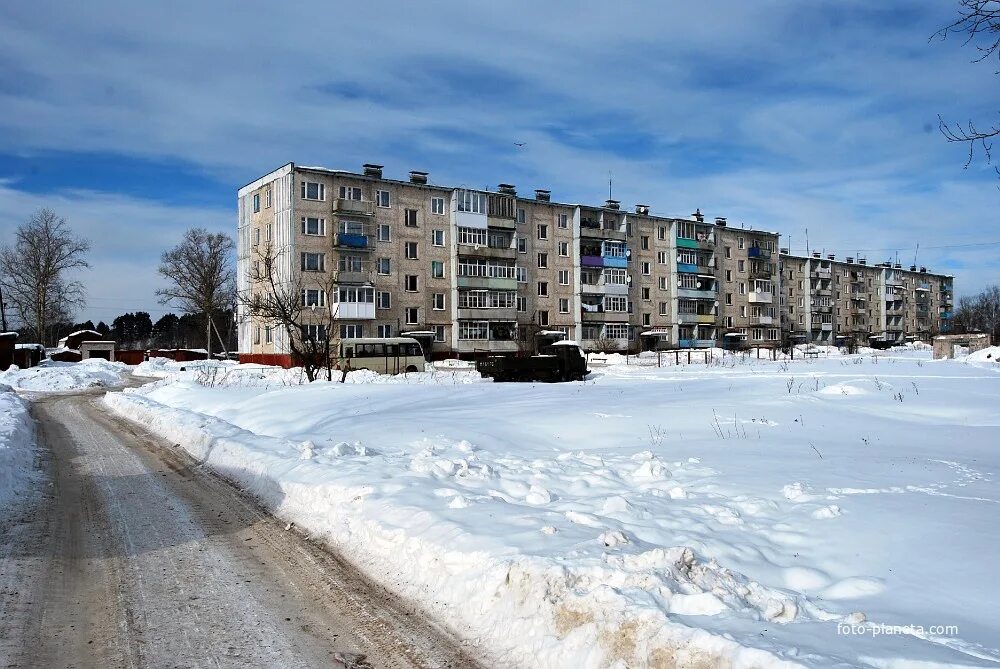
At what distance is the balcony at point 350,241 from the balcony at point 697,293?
36236 millimetres

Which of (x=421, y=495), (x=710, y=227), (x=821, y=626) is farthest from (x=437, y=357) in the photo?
(x=821, y=626)

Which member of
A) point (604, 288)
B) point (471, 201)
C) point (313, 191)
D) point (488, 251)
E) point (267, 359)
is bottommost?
point (267, 359)

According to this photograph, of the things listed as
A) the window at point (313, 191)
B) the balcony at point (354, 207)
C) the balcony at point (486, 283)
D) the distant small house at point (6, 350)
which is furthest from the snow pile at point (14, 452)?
the balcony at point (486, 283)

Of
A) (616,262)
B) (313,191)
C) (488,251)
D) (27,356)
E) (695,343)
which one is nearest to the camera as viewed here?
(27,356)

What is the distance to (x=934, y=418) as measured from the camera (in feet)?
Result: 44.9

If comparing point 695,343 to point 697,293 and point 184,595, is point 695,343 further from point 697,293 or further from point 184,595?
point 184,595

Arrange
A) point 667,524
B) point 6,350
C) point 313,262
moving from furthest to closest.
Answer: point 313,262 → point 6,350 → point 667,524

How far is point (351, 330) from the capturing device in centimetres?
5041

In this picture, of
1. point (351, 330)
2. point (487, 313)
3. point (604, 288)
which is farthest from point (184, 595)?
point (604, 288)

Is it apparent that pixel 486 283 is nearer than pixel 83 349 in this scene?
Yes

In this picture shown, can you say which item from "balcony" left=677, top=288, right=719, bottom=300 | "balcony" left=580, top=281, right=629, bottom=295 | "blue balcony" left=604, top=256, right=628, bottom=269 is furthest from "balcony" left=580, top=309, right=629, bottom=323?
"balcony" left=677, top=288, right=719, bottom=300

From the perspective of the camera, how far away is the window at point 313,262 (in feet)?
161

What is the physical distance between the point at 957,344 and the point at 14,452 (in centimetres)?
6241

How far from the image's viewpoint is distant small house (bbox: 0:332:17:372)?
1742 inches
